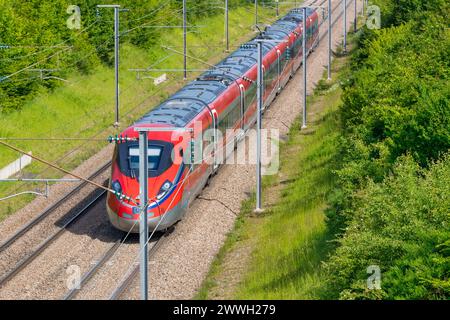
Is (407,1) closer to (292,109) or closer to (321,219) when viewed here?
(292,109)

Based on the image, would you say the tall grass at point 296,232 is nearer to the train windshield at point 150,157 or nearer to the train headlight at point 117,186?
the train windshield at point 150,157

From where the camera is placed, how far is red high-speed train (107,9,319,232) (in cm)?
2833

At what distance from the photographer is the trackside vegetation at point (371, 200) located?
19.0m

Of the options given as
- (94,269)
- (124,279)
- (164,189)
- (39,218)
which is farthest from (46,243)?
(124,279)

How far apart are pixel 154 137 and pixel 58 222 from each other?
207 inches

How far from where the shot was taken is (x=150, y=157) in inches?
1133

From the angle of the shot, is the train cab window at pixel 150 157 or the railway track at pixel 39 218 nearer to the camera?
the train cab window at pixel 150 157

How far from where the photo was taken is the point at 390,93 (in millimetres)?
33188

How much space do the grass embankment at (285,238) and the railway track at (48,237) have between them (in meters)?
5.51

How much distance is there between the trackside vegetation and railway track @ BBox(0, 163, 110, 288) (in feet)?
18.4

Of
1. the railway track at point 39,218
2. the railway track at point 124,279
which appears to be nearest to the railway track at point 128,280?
the railway track at point 124,279
